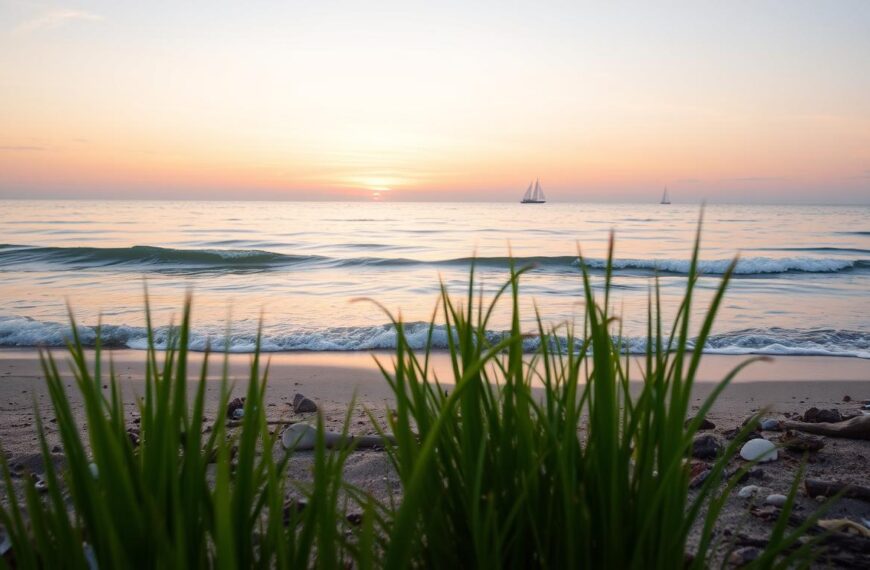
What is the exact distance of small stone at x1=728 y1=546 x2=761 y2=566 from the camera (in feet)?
6.15

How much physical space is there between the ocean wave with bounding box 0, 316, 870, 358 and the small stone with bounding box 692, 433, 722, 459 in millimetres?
4463

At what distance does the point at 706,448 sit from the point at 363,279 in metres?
13.4

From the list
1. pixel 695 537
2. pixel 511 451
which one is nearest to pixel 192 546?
pixel 511 451

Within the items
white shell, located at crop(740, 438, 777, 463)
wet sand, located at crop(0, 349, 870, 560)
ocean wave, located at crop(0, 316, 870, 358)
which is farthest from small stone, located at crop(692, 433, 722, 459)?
ocean wave, located at crop(0, 316, 870, 358)

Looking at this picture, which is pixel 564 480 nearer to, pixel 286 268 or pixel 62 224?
pixel 286 268

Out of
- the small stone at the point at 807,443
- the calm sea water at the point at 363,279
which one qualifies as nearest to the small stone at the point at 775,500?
the small stone at the point at 807,443

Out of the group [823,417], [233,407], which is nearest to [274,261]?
[233,407]

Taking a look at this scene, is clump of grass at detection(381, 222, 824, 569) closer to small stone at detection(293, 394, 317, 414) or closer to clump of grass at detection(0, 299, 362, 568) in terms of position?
clump of grass at detection(0, 299, 362, 568)

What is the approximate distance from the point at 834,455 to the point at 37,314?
10.5 m

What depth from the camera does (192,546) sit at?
0.98 metres

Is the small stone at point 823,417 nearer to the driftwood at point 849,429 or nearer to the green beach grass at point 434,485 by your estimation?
the driftwood at point 849,429

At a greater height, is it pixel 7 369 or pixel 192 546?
pixel 192 546

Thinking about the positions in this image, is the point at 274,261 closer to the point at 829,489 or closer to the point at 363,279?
the point at 363,279

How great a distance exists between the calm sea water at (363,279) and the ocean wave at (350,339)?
0.03 metres
